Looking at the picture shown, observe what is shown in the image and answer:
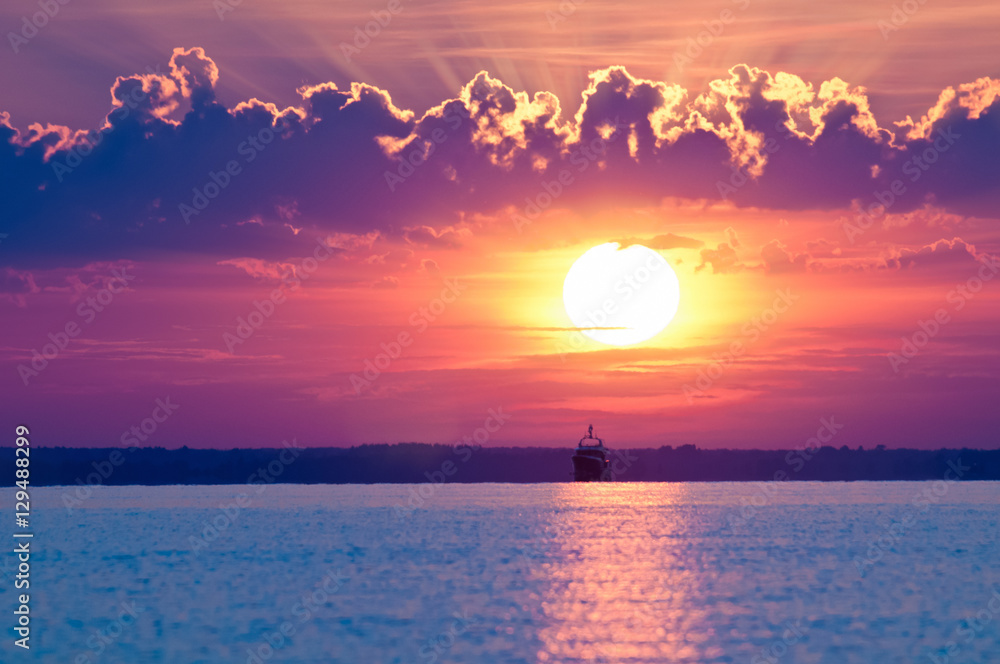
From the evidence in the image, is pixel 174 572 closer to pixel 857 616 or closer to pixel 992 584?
pixel 857 616

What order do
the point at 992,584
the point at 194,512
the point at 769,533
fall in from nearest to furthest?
the point at 992,584
the point at 769,533
the point at 194,512

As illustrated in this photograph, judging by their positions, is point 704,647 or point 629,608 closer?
point 704,647

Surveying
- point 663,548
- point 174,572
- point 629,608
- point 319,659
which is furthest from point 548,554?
point 319,659

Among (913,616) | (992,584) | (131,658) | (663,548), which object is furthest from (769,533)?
(131,658)

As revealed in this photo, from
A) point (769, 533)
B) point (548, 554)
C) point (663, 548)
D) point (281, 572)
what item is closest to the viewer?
point (281, 572)

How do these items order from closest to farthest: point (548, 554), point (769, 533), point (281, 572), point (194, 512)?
point (281, 572) → point (548, 554) → point (769, 533) → point (194, 512)

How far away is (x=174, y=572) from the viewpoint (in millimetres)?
69625

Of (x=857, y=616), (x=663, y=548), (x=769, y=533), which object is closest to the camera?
(x=857, y=616)

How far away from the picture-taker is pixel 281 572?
69.5 meters

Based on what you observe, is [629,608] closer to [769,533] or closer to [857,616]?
[857,616]

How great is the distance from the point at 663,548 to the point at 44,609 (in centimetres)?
5069

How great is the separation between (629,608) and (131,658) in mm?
21757

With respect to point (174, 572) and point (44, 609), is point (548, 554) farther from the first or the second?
point (44, 609)

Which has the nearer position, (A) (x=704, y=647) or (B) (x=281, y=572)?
(A) (x=704, y=647)
